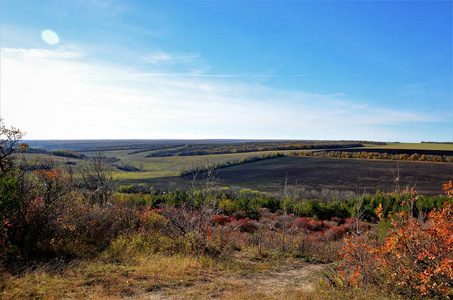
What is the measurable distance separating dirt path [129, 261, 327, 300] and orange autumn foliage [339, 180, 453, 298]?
1.49m

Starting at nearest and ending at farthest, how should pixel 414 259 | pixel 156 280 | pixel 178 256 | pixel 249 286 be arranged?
pixel 414 259 < pixel 156 280 < pixel 249 286 < pixel 178 256

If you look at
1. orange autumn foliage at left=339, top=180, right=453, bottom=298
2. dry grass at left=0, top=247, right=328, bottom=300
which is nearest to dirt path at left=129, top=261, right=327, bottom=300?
dry grass at left=0, top=247, right=328, bottom=300

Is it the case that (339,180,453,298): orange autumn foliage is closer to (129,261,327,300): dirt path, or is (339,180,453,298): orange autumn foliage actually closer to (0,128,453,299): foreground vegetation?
(0,128,453,299): foreground vegetation

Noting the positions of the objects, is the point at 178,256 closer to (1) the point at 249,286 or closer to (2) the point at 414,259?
(1) the point at 249,286

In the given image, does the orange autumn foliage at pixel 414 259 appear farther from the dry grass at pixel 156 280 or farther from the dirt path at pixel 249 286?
the dry grass at pixel 156 280

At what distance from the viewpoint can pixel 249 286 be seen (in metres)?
7.41

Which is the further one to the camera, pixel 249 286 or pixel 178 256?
pixel 178 256

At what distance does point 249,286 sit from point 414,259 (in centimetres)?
418

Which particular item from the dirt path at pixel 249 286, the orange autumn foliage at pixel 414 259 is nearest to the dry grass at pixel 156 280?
the dirt path at pixel 249 286

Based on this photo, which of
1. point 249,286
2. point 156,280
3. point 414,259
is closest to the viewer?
point 414,259

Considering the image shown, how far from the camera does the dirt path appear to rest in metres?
6.50

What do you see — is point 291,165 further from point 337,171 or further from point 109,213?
point 109,213

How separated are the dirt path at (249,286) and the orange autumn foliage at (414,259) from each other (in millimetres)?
1491

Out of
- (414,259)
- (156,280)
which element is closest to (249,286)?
(156,280)
